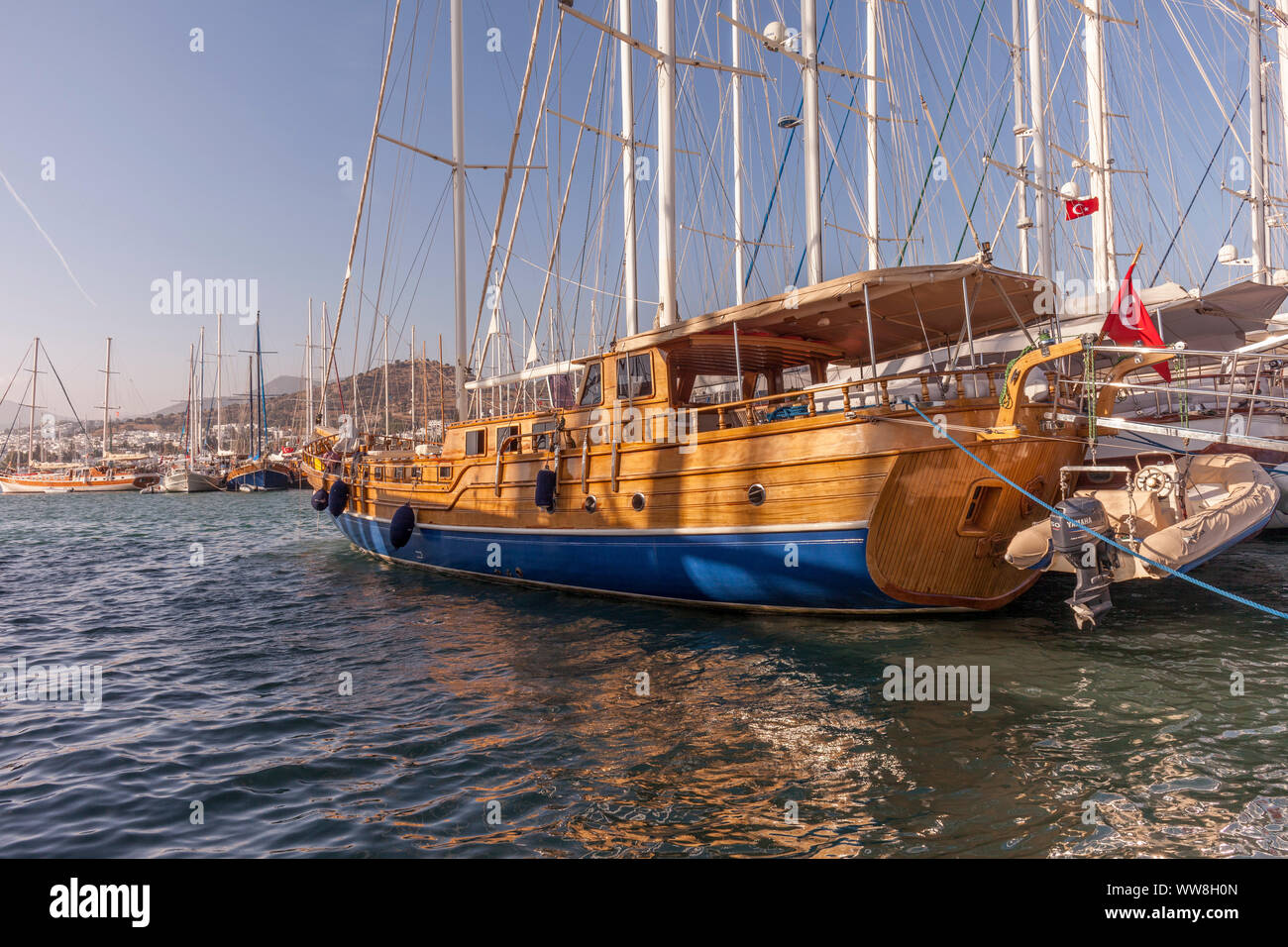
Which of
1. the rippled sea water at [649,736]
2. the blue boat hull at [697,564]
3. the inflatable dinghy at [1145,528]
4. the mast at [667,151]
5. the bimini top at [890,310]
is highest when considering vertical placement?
the mast at [667,151]

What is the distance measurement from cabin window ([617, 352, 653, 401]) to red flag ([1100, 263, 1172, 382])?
5.85m

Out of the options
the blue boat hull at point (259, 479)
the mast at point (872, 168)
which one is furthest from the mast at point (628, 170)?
the blue boat hull at point (259, 479)

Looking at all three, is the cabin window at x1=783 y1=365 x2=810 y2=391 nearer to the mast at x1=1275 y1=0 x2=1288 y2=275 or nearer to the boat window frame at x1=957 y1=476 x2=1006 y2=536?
the boat window frame at x1=957 y1=476 x2=1006 y2=536

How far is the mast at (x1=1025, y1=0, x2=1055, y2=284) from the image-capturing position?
18.7 m

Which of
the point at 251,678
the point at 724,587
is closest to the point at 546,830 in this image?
the point at 251,678

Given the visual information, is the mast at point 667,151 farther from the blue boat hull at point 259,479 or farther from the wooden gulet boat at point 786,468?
the blue boat hull at point 259,479

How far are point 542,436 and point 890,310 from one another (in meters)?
5.81

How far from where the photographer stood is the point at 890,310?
32.4 feet

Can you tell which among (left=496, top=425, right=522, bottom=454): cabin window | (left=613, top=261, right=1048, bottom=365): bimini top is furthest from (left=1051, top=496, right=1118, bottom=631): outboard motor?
(left=496, top=425, right=522, bottom=454): cabin window

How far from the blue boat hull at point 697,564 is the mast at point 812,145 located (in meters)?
6.38

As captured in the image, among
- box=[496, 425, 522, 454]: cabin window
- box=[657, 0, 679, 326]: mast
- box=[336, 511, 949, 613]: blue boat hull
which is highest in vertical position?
box=[657, 0, 679, 326]: mast

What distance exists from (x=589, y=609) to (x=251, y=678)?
463 cm

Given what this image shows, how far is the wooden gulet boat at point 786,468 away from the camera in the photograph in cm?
855
